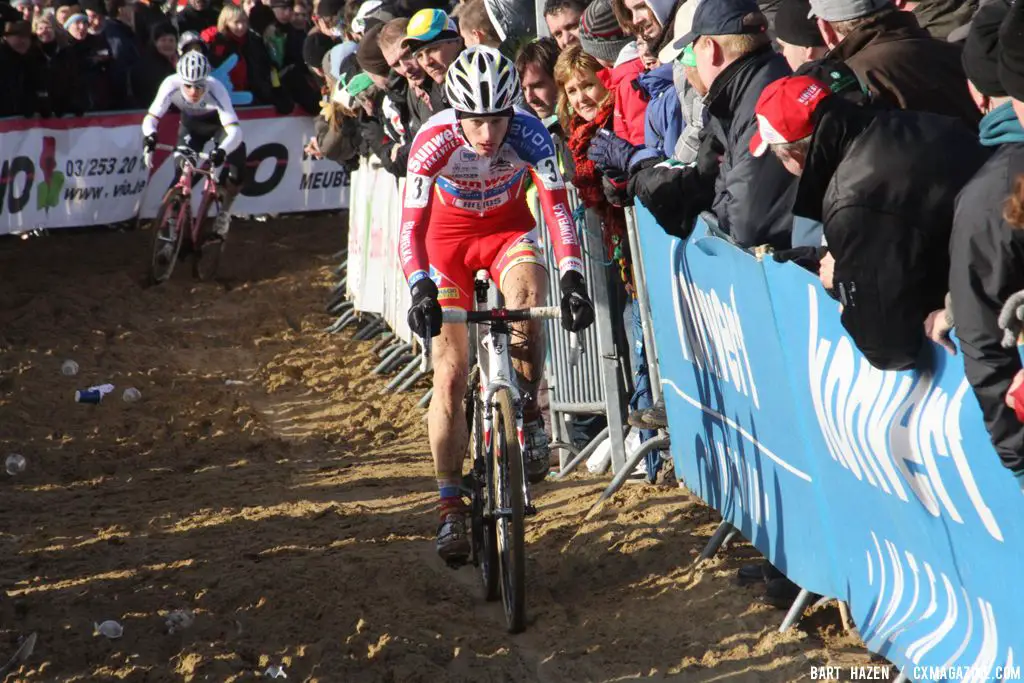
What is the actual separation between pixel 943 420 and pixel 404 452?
6.14 meters

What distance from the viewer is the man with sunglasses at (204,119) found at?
14.7m

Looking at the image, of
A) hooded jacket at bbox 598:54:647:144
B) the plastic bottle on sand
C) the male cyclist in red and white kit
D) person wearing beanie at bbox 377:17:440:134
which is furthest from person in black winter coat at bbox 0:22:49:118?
hooded jacket at bbox 598:54:647:144

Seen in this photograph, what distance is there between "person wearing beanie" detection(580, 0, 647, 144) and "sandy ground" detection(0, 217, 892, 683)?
1977 mm

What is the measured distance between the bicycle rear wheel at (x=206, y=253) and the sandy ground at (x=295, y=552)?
2469 mm

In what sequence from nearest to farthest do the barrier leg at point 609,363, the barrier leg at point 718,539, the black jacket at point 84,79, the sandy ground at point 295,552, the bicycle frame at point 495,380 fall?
the sandy ground at point 295,552 < the bicycle frame at point 495,380 < the barrier leg at point 718,539 < the barrier leg at point 609,363 < the black jacket at point 84,79

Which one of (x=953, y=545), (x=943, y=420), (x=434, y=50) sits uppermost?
(x=434, y=50)

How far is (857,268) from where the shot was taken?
415cm

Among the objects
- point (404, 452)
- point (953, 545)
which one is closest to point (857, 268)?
point (953, 545)

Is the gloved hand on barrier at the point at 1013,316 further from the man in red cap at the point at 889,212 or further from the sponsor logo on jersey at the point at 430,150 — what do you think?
the sponsor logo on jersey at the point at 430,150

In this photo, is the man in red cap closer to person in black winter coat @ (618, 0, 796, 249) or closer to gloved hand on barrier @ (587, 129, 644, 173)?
person in black winter coat @ (618, 0, 796, 249)

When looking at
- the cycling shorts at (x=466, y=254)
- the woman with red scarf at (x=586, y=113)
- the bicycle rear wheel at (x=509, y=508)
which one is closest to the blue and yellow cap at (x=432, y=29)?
the woman with red scarf at (x=586, y=113)

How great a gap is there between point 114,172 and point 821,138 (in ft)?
45.0

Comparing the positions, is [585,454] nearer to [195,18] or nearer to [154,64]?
[154,64]

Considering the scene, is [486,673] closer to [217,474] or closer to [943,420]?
[943,420]
